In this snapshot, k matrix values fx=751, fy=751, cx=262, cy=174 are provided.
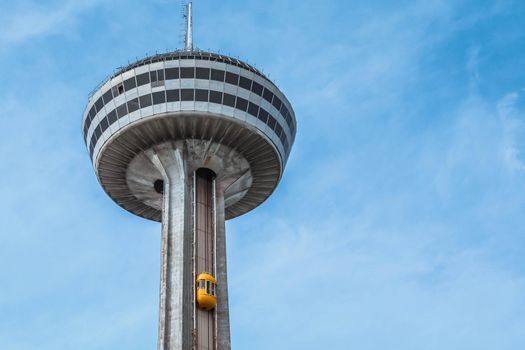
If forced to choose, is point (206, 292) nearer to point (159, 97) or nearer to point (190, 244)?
point (190, 244)

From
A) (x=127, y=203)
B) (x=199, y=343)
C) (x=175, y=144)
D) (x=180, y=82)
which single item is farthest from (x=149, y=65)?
(x=199, y=343)

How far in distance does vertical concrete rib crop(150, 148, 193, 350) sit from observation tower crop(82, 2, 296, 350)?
4.1 inches

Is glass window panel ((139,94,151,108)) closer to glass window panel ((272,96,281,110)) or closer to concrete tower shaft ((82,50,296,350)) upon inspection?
concrete tower shaft ((82,50,296,350))

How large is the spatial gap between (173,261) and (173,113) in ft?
43.1

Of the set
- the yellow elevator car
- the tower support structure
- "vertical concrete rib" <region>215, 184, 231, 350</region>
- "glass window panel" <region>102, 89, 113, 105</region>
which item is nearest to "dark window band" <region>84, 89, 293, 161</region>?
"glass window panel" <region>102, 89, 113, 105</region>

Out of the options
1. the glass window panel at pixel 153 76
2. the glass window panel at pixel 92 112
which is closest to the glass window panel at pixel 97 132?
the glass window panel at pixel 92 112

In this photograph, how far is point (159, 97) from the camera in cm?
6769

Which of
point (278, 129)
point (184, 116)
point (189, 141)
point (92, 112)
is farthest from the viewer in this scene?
point (278, 129)

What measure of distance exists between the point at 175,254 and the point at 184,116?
40.3 feet

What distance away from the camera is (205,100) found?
6781 centimetres

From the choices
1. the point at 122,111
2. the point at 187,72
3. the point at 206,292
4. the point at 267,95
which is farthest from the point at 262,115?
the point at 206,292

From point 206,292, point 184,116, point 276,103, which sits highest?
point 276,103

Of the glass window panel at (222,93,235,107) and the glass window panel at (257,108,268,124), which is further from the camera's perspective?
the glass window panel at (257,108,268,124)

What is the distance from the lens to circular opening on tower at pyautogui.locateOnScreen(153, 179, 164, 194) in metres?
72.3
